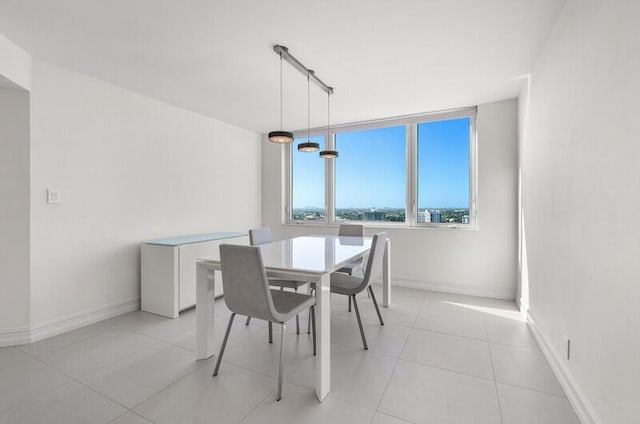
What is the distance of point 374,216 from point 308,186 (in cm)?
130

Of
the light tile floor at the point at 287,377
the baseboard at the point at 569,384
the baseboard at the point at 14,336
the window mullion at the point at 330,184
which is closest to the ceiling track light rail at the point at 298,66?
the window mullion at the point at 330,184

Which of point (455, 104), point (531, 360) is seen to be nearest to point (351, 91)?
point (455, 104)

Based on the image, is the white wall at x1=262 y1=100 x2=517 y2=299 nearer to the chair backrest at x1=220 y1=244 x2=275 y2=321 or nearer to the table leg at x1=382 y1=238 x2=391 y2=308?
the table leg at x1=382 y1=238 x2=391 y2=308

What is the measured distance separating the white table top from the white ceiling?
167 cm

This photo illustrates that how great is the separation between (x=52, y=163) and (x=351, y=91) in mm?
2955

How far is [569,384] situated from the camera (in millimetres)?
1731

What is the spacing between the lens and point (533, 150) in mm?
2635

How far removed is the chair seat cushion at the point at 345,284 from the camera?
2.41m

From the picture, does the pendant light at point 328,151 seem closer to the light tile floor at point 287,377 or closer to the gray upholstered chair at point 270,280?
the gray upholstered chair at point 270,280

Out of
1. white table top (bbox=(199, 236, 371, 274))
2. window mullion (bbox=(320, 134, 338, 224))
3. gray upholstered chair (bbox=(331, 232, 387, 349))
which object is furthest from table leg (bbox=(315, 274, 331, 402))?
window mullion (bbox=(320, 134, 338, 224))

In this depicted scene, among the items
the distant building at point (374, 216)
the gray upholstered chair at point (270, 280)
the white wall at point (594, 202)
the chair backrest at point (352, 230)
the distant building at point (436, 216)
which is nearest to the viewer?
the white wall at point (594, 202)

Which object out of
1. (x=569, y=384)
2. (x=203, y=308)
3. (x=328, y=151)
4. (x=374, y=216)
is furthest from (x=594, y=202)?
(x=374, y=216)

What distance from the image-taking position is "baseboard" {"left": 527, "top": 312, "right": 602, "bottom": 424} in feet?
4.89

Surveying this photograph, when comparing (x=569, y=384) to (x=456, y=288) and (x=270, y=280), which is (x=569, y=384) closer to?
(x=456, y=288)
